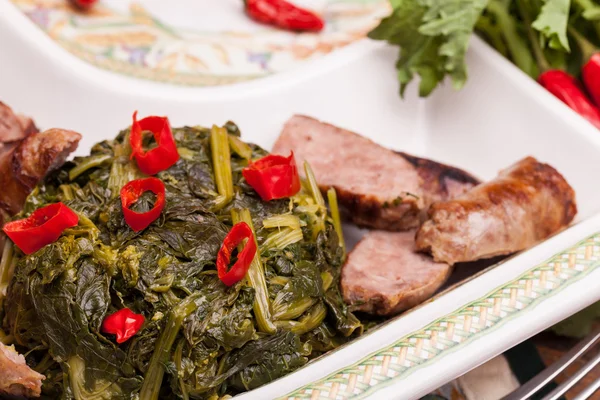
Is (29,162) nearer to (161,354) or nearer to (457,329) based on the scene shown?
(161,354)

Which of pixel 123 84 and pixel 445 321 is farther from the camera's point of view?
pixel 123 84

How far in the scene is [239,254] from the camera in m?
3.03

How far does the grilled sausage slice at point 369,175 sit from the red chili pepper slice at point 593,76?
140 cm

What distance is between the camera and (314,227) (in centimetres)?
352

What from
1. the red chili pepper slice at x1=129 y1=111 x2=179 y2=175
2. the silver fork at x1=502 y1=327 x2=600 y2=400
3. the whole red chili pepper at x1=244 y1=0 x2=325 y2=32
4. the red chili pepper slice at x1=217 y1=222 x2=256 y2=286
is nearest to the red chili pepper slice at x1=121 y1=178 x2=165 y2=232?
the red chili pepper slice at x1=129 y1=111 x2=179 y2=175

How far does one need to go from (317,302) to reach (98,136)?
2192 mm

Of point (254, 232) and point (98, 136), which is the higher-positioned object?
point (254, 232)

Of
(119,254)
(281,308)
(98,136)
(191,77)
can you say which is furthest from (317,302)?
(191,77)

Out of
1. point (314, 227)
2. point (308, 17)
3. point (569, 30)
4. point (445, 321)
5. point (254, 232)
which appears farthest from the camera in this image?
point (308, 17)

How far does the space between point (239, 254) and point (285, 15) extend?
4.05 m

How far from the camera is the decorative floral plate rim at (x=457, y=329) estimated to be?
278 cm

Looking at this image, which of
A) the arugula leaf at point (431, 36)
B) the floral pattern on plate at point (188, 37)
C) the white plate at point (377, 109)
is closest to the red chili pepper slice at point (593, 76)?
the white plate at point (377, 109)

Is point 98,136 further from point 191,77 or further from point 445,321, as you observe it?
point 445,321

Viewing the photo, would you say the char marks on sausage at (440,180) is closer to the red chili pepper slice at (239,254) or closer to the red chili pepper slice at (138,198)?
the red chili pepper slice at (239,254)
